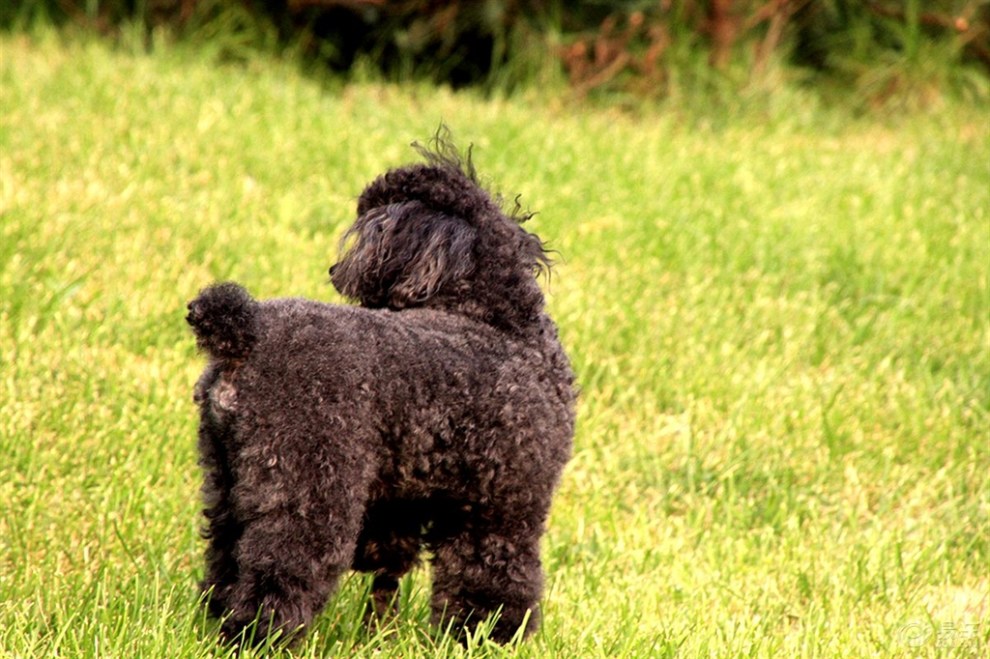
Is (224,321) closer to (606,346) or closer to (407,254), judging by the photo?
(407,254)

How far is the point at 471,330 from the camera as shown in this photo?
3.78 m

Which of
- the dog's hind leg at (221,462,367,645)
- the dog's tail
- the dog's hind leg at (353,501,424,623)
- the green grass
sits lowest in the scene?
the green grass

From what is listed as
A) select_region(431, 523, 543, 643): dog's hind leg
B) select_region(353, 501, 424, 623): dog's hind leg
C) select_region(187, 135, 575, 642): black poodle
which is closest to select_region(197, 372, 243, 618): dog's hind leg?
select_region(187, 135, 575, 642): black poodle

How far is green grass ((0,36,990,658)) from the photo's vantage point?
14.7 ft

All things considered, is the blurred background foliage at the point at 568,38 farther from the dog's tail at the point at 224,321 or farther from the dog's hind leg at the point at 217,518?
the dog's tail at the point at 224,321

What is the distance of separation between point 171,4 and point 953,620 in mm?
7973

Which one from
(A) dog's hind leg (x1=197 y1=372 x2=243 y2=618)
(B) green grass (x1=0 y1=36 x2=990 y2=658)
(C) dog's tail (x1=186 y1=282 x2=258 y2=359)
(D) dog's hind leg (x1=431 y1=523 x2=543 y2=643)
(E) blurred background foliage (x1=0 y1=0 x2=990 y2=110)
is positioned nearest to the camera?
(C) dog's tail (x1=186 y1=282 x2=258 y2=359)

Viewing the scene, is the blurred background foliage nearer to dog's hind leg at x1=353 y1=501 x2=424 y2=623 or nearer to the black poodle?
the black poodle

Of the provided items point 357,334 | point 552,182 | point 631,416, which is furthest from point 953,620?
point 552,182

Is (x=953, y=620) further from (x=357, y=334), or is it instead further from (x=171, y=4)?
(x=171, y=4)

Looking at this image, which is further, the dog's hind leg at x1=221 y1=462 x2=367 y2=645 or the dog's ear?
the dog's ear

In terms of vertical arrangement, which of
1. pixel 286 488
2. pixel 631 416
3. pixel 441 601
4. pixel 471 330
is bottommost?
pixel 631 416

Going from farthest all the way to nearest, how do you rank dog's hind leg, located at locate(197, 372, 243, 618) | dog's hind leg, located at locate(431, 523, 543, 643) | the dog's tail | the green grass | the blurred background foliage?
the blurred background foliage → the green grass → dog's hind leg, located at locate(431, 523, 543, 643) → dog's hind leg, located at locate(197, 372, 243, 618) → the dog's tail

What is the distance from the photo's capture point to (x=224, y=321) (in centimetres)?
330
